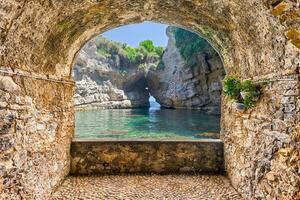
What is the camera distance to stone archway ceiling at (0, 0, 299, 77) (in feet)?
9.27

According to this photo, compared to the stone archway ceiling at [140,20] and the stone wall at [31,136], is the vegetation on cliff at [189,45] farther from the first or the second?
the stone wall at [31,136]

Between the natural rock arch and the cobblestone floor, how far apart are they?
0.93 ft

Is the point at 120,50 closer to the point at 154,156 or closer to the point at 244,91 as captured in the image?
the point at 154,156

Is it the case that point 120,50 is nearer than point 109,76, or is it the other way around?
point 109,76

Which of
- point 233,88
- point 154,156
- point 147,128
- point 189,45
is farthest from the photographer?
point 189,45

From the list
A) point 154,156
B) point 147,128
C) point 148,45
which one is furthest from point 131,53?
point 154,156

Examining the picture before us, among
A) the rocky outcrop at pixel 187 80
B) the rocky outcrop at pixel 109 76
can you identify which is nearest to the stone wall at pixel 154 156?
the rocky outcrop at pixel 187 80

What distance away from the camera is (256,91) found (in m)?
3.85

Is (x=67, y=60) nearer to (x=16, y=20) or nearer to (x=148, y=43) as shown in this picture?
(x=16, y=20)

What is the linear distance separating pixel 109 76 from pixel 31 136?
35.6m

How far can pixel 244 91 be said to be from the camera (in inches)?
159

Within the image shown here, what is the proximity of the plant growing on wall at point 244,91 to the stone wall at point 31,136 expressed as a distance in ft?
10.7

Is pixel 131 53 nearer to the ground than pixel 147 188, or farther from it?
farther from it

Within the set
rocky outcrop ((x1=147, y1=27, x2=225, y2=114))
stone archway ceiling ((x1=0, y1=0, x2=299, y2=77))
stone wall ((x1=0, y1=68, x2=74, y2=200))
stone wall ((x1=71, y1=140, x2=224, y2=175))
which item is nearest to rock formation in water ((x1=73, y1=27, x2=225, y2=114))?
rocky outcrop ((x1=147, y1=27, x2=225, y2=114))
